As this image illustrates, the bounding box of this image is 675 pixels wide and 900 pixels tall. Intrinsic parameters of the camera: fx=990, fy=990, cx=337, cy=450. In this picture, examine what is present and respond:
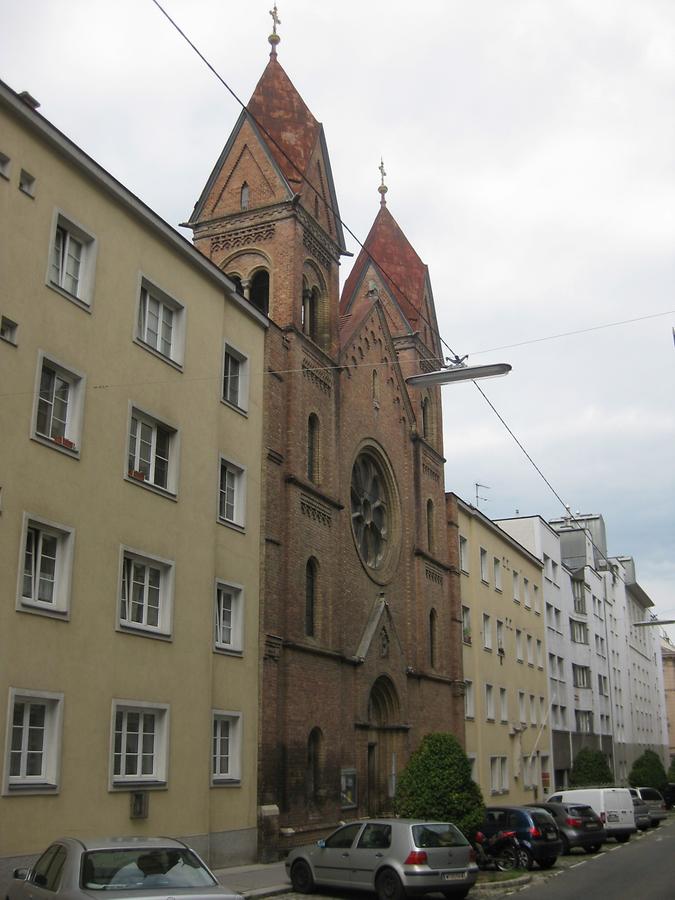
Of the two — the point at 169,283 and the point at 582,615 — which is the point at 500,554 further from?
the point at 169,283

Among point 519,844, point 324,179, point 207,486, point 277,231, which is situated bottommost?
point 519,844

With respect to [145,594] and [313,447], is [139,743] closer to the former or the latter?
[145,594]

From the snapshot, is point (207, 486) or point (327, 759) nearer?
point (207, 486)

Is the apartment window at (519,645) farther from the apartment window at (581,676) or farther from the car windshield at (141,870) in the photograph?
the car windshield at (141,870)

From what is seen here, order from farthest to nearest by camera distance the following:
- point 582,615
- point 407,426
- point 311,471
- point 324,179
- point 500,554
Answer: point 582,615 < point 500,554 < point 407,426 < point 324,179 < point 311,471

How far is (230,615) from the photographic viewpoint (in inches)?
861

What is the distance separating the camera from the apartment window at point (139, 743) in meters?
17.4

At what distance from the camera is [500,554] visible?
45.1 m

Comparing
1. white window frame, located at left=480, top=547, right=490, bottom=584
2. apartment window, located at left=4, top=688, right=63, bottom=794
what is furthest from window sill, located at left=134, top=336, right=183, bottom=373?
white window frame, located at left=480, top=547, right=490, bottom=584

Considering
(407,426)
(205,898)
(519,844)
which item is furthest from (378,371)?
(205,898)

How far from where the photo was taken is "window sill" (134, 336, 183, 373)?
19.4 metres

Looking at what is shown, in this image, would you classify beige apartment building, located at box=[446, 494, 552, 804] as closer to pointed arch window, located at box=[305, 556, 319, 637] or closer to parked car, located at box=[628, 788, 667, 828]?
parked car, located at box=[628, 788, 667, 828]

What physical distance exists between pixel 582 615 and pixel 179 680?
46441 mm

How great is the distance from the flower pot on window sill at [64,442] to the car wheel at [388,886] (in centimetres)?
884
